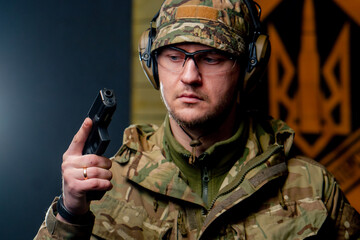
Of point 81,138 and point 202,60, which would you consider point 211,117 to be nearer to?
point 202,60

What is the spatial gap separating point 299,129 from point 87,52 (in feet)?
3.86

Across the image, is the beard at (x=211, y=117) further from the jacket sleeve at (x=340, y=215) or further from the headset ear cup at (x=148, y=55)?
the jacket sleeve at (x=340, y=215)

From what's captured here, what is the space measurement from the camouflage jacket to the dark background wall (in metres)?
0.82

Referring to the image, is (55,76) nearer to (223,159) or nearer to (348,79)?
(223,159)

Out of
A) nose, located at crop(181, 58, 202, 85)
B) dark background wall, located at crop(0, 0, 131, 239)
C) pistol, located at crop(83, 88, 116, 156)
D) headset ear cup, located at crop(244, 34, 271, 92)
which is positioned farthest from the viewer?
dark background wall, located at crop(0, 0, 131, 239)

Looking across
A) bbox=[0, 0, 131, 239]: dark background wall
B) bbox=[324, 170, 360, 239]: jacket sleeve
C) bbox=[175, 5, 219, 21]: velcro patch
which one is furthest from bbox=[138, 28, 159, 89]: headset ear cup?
bbox=[0, 0, 131, 239]: dark background wall

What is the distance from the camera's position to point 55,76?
2.38m

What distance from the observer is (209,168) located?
1571mm

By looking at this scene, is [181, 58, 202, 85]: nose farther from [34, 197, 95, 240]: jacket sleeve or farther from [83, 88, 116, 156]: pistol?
[34, 197, 95, 240]: jacket sleeve

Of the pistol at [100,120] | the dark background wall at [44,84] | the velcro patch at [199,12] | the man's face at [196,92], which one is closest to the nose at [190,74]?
the man's face at [196,92]

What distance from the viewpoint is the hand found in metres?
1.32

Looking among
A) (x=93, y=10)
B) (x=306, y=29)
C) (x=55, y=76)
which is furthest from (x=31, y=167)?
(x=306, y=29)

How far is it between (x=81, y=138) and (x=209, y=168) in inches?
17.3

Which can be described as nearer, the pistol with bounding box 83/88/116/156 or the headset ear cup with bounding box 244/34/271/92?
the pistol with bounding box 83/88/116/156
